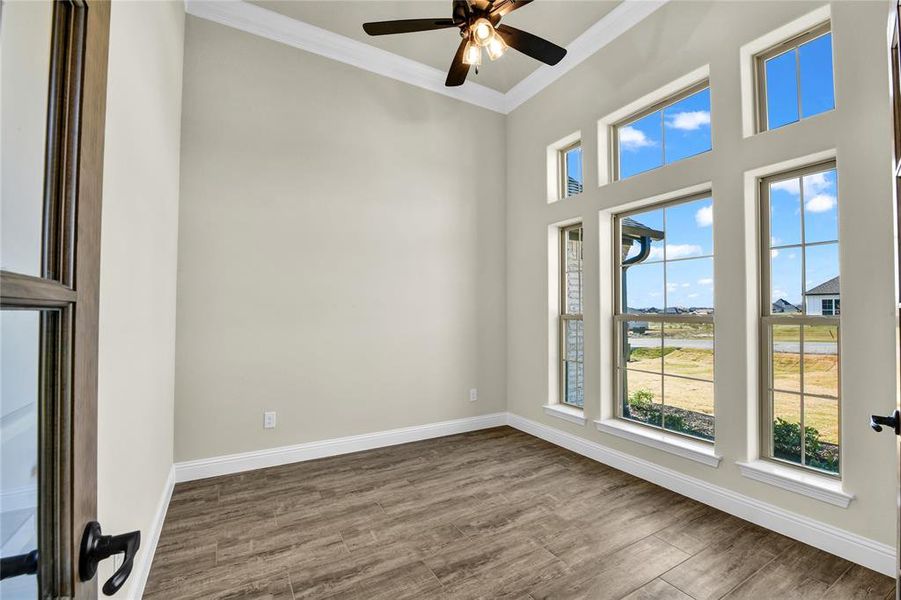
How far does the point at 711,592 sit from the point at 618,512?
0.71 m

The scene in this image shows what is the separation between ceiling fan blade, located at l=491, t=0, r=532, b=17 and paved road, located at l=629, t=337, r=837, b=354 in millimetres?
2430

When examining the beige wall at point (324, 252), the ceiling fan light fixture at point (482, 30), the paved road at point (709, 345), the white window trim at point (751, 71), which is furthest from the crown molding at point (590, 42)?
the paved road at point (709, 345)

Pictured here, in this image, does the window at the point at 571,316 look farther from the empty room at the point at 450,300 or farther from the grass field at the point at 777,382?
the grass field at the point at 777,382

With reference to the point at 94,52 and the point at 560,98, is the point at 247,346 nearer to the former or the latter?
the point at 94,52

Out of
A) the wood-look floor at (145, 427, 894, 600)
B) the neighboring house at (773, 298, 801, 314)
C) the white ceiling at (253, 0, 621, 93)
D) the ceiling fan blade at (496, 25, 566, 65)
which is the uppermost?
the white ceiling at (253, 0, 621, 93)

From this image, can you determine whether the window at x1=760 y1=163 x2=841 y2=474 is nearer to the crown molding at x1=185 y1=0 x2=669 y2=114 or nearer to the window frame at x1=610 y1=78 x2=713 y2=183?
the window frame at x1=610 y1=78 x2=713 y2=183

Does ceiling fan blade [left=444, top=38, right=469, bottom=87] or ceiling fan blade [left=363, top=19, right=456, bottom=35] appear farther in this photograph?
ceiling fan blade [left=444, top=38, right=469, bottom=87]

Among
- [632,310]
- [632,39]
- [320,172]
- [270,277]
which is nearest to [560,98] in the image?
[632,39]

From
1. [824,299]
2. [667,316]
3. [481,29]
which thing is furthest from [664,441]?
[481,29]

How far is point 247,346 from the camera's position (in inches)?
124

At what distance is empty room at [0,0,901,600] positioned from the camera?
24.0 inches

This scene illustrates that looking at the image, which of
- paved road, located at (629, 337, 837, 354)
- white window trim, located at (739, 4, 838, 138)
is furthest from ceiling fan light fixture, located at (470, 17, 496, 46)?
paved road, located at (629, 337, 837, 354)

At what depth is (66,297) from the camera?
20.7 inches

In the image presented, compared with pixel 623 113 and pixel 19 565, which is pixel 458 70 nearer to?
pixel 623 113
